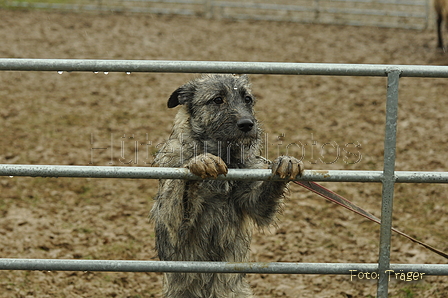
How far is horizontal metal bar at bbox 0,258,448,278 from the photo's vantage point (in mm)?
2873

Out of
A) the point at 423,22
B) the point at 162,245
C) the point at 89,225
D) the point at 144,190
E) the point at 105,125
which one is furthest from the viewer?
the point at 423,22

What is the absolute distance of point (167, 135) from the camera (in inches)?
324

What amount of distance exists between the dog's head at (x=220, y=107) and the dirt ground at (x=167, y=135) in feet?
4.13

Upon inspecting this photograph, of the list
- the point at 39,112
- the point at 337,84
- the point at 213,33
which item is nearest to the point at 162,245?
the point at 39,112

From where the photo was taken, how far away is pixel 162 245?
153 inches

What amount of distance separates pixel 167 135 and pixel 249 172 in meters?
5.49

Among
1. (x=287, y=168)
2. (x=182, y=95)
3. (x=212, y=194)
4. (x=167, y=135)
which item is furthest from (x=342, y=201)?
(x=167, y=135)

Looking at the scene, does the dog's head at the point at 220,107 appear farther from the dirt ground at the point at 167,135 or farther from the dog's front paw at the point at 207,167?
the dirt ground at the point at 167,135

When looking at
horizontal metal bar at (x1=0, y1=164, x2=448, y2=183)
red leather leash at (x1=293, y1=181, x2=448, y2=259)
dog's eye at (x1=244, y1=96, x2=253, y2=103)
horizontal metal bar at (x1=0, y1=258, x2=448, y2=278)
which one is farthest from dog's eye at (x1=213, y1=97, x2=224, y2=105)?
horizontal metal bar at (x1=0, y1=258, x2=448, y2=278)

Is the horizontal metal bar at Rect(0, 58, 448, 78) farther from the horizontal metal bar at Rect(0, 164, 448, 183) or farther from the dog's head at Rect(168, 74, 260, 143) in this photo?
the dog's head at Rect(168, 74, 260, 143)

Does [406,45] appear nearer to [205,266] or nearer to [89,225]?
[89,225]

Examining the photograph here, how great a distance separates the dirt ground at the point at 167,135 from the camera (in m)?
5.25

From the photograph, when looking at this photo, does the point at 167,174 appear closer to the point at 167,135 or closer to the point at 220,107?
the point at 220,107

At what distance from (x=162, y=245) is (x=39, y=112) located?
5678mm
